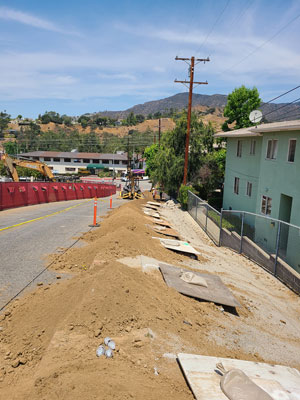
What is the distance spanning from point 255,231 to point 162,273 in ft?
24.5

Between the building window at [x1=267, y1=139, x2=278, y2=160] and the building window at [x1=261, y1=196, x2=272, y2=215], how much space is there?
230 cm

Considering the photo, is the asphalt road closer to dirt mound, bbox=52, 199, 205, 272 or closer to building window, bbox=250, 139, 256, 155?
dirt mound, bbox=52, 199, 205, 272

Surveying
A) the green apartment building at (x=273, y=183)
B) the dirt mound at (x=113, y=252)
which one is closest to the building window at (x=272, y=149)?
the green apartment building at (x=273, y=183)

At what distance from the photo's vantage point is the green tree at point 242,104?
119 ft

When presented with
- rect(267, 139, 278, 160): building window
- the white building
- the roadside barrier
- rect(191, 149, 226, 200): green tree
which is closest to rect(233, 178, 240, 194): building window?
rect(267, 139, 278, 160): building window

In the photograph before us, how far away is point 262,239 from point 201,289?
6423 millimetres

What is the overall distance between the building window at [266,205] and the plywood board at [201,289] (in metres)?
10.3

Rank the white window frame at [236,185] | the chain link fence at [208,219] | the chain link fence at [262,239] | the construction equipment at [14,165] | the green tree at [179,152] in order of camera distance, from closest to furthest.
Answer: the chain link fence at [262,239], the chain link fence at [208,219], the white window frame at [236,185], the construction equipment at [14,165], the green tree at [179,152]

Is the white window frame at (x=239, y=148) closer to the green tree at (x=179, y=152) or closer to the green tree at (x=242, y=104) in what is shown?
the green tree at (x=179, y=152)

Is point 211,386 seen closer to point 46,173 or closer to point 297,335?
point 297,335

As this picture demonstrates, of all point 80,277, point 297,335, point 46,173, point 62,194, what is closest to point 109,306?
point 80,277

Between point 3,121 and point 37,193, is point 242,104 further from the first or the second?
point 3,121

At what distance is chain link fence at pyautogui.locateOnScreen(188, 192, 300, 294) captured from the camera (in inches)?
445

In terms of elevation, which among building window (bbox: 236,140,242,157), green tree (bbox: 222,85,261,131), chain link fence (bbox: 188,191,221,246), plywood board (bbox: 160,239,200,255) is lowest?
chain link fence (bbox: 188,191,221,246)
